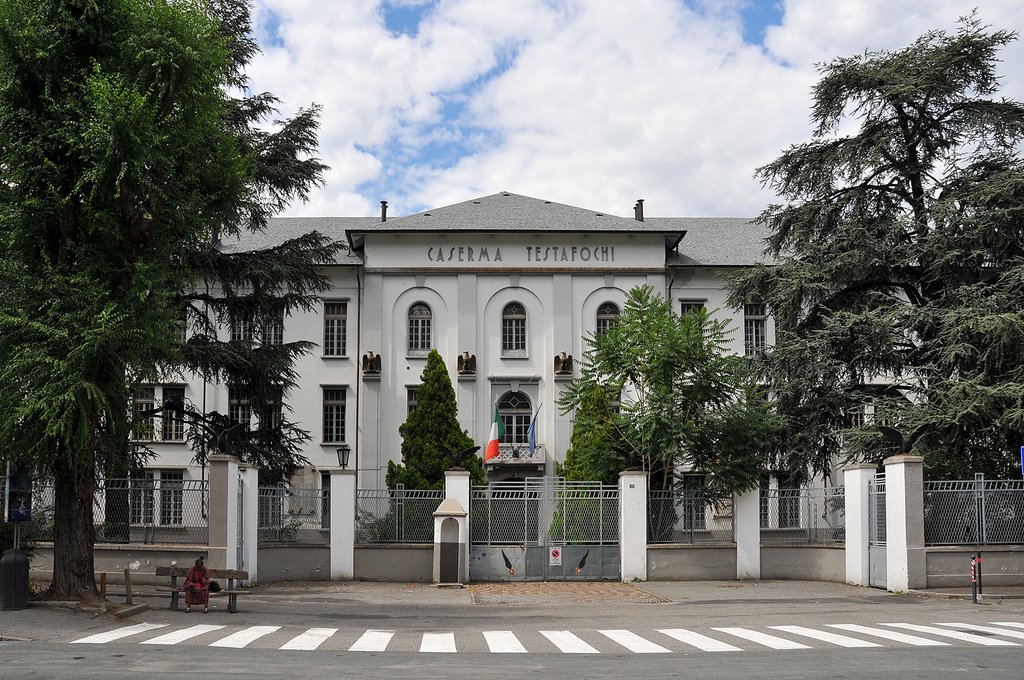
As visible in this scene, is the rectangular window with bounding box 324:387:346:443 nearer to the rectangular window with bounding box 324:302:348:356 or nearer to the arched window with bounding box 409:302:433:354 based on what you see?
the rectangular window with bounding box 324:302:348:356

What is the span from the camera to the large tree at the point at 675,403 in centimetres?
2798

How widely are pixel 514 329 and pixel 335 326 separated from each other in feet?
23.7

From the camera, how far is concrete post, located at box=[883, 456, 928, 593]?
22906 millimetres

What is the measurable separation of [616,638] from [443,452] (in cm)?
2138

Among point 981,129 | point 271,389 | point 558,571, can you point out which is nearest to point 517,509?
point 558,571

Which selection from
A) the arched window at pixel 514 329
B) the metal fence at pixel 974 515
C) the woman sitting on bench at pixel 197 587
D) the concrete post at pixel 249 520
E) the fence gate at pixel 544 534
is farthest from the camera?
the arched window at pixel 514 329

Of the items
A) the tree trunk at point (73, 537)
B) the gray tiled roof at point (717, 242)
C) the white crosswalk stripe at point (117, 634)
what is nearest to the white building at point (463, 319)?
the gray tiled roof at point (717, 242)

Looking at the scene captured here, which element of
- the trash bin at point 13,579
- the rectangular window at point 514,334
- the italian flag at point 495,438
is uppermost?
the rectangular window at point 514,334

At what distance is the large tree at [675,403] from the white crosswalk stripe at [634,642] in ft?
39.9

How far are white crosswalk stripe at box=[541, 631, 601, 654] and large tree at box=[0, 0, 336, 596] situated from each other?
866 centimetres

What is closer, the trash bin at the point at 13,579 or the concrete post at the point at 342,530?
the trash bin at the point at 13,579

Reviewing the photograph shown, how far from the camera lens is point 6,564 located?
16.9 m

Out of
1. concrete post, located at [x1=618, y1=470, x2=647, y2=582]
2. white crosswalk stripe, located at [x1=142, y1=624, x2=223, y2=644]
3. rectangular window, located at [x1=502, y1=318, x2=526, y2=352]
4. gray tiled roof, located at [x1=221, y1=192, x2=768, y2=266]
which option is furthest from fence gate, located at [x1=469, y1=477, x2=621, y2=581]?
gray tiled roof, located at [x1=221, y1=192, x2=768, y2=266]

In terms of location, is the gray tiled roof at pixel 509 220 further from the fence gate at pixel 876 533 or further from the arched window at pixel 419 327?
the fence gate at pixel 876 533
